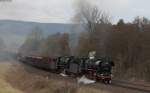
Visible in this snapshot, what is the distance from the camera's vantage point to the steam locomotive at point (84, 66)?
156 feet

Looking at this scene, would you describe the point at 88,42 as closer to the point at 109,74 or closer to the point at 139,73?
the point at 139,73

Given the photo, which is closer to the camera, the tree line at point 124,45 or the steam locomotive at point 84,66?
the steam locomotive at point 84,66

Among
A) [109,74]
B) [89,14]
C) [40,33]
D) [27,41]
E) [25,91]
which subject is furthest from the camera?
[40,33]

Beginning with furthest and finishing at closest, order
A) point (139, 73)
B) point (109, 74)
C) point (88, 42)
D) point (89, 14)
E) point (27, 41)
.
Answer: point (27, 41), point (89, 14), point (88, 42), point (139, 73), point (109, 74)

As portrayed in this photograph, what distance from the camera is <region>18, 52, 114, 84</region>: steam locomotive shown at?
156 feet

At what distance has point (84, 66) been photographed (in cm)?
5216

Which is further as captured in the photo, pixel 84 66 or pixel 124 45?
pixel 124 45

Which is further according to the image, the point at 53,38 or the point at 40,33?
the point at 40,33

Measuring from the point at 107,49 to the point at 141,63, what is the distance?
12086mm

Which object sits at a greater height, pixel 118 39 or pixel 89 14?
pixel 89 14

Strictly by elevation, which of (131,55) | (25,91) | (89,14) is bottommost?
(25,91)

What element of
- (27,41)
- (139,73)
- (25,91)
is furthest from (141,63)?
(27,41)

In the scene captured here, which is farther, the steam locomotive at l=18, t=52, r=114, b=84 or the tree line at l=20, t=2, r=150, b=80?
the tree line at l=20, t=2, r=150, b=80

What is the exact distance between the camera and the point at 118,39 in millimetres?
67625
